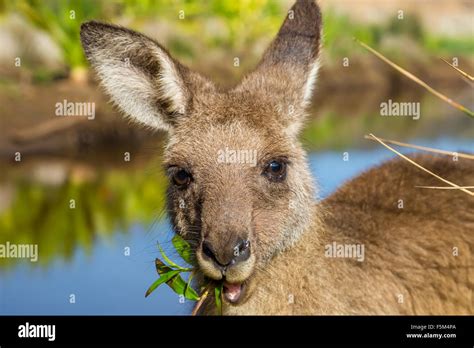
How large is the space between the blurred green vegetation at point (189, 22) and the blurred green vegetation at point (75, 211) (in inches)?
130

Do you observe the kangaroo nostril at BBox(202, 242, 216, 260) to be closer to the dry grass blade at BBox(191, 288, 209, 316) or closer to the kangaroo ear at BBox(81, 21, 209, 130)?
the dry grass blade at BBox(191, 288, 209, 316)

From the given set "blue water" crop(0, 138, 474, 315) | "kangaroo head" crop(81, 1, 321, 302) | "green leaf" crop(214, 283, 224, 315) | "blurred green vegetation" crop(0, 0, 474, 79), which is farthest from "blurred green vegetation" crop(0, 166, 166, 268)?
"green leaf" crop(214, 283, 224, 315)

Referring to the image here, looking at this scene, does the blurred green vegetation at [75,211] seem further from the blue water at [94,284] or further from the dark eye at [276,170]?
the dark eye at [276,170]

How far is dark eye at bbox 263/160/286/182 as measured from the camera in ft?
22.0

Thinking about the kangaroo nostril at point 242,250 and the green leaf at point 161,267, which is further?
the green leaf at point 161,267

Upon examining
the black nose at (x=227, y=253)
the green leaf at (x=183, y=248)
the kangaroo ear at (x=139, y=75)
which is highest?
the kangaroo ear at (x=139, y=75)

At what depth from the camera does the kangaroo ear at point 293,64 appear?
7.21 metres

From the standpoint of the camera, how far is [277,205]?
6656 mm

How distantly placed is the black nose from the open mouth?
1.44 ft

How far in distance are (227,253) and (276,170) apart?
102 centimetres

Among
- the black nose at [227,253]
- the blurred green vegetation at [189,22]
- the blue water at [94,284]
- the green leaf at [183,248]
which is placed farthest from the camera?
the blurred green vegetation at [189,22]

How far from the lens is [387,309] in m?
7.04

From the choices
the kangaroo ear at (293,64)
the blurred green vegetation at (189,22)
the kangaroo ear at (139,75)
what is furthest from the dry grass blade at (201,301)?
the blurred green vegetation at (189,22)

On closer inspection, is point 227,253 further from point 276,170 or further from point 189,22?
point 189,22
